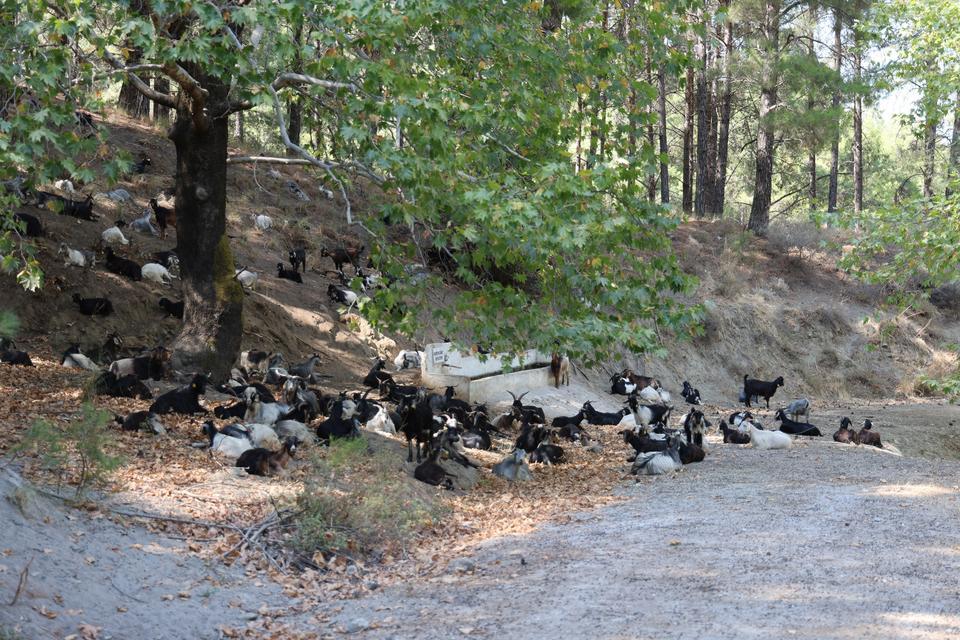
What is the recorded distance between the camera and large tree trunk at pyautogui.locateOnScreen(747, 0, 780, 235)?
26391 mm

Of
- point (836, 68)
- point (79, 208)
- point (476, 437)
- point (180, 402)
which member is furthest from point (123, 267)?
point (836, 68)

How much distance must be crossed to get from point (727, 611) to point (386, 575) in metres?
3.06

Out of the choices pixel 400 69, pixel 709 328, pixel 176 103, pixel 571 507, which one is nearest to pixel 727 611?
pixel 571 507

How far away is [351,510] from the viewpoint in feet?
29.6

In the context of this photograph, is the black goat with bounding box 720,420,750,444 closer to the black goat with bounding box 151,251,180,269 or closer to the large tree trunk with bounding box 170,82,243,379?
the large tree trunk with bounding box 170,82,243,379

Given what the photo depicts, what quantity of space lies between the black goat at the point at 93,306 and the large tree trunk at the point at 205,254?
258 cm

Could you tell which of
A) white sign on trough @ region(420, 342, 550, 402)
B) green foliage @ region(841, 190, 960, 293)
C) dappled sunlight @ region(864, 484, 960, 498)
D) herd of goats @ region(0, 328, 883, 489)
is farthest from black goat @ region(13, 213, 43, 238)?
dappled sunlight @ region(864, 484, 960, 498)

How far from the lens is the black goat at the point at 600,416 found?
1758cm

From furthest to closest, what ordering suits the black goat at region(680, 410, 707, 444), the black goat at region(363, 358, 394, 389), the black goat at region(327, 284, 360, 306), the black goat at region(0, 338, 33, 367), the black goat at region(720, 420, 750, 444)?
the black goat at region(327, 284, 360, 306), the black goat at region(363, 358, 394, 389), the black goat at region(720, 420, 750, 444), the black goat at region(680, 410, 707, 444), the black goat at region(0, 338, 33, 367)

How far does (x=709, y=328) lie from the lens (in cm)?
2592

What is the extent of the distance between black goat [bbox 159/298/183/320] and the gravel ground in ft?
32.0

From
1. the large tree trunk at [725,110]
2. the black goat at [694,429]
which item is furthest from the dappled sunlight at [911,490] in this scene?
the large tree trunk at [725,110]

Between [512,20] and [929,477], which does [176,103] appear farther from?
[929,477]

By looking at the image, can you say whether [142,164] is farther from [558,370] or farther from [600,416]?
[600,416]
